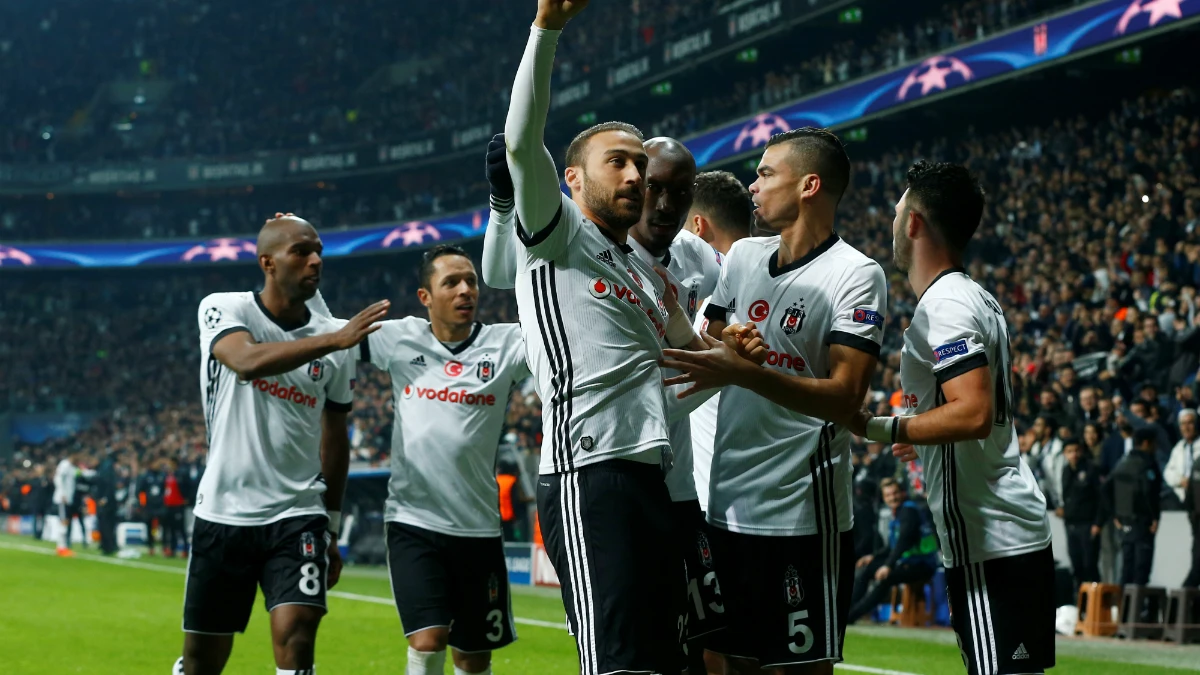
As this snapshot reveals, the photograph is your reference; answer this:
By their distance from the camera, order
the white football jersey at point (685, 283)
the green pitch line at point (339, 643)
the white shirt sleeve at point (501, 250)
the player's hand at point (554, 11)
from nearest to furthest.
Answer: the player's hand at point (554, 11)
the white shirt sleeve at point (501, 250)
the white football jersey at point (685, 283)
the green pitch line at point (339, 643)

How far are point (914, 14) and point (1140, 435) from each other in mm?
20300

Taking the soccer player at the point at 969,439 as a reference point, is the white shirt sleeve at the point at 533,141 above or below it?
above

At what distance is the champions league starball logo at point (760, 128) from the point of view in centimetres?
3092

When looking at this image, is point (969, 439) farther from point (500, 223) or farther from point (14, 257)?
point (14, 257)

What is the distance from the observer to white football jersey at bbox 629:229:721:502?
4.78m

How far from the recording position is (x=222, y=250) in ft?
172

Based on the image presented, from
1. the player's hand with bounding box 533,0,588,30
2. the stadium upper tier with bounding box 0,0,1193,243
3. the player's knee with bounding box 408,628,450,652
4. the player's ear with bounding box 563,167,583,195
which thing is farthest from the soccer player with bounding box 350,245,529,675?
the stadium upper tier with bounding box 0,0,1193,243

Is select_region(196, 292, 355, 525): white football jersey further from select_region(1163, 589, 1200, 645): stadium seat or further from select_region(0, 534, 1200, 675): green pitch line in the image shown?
select_region(1163, 589, 1200, 645): stadium seat

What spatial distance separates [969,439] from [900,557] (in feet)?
29.1

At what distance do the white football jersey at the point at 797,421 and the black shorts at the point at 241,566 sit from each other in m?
2.17

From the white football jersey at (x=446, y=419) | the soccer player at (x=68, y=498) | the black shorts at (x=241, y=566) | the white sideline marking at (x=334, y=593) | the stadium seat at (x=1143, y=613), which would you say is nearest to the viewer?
the black shorts at (x=241, y=566)

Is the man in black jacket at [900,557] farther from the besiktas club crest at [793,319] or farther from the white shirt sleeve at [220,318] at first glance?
the besiktas club crest at [793,319]

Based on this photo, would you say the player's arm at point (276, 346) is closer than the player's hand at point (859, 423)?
No

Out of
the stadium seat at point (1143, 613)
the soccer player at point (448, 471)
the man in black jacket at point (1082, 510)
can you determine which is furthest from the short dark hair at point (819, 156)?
the man in black jacket at point (1082, 510)
